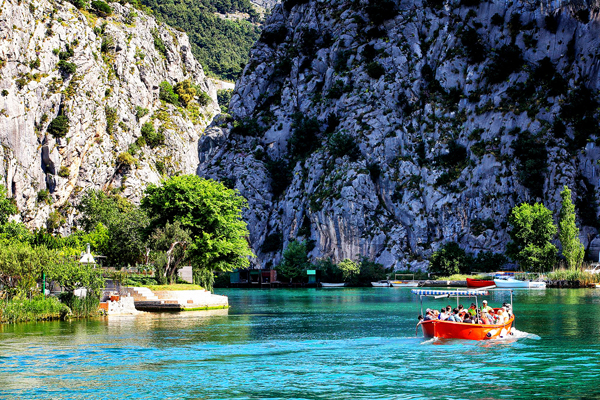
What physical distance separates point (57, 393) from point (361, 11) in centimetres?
17918

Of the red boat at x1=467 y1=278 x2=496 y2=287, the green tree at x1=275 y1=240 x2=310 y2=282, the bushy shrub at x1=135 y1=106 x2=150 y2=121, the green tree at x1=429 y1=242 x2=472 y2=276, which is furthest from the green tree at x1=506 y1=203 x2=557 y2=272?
the bushy shrub at x1=135 y1=106 x2=150 y2=121

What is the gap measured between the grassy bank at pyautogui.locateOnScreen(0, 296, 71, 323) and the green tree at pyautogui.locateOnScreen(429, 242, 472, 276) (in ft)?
325

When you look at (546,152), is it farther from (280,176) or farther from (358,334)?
(358,334)

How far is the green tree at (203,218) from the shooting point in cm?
7531

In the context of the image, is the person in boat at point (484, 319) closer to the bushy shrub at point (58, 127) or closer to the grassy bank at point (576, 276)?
the grassy bank at point (576, 276)

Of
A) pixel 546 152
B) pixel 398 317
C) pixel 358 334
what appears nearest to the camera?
pixel 358 334

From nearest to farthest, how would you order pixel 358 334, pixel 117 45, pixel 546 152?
pixel 358 334 < pixel 546 152 < pixel 117 45

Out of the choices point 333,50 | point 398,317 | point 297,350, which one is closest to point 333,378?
point 297,350

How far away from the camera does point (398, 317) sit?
62000mm

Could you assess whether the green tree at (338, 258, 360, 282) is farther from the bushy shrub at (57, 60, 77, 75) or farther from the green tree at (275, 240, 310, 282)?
the bushy shrub at (57, 60, 77, 75)

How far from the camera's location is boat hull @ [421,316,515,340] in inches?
1661

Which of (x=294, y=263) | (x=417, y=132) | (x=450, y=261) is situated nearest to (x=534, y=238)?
(x=450, y=261)

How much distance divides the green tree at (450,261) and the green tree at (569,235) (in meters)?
21.1

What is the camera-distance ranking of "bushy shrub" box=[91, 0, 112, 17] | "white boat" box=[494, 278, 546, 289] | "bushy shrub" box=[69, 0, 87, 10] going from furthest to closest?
"bushy shrub" box=[91, 0, 112, 17] → "bushy shrub" box=[69, 0, 87, 10] → "white boat" box=[494, 278, 546, 289]
